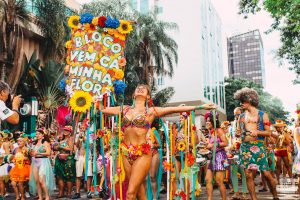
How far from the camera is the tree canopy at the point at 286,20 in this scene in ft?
37.1

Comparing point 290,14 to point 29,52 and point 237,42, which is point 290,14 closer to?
point 29,52

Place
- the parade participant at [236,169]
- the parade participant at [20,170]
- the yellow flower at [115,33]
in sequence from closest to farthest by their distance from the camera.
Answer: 1. the yellow flower at [115,33]
2. the parade participant at [236,169]
3. the parade participant at [20,170]

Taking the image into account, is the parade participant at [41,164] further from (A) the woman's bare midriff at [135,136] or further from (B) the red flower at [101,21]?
(A) the woman's bare midriff at [135,136]

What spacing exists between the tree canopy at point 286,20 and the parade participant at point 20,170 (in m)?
8.49

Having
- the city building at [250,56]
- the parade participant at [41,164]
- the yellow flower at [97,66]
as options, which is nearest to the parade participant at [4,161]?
the parade participant at [41,164]

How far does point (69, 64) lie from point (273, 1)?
7395 millimetres

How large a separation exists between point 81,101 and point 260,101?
49492mm

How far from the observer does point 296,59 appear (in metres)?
19.8

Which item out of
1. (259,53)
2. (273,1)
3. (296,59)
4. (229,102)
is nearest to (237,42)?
(259,53)

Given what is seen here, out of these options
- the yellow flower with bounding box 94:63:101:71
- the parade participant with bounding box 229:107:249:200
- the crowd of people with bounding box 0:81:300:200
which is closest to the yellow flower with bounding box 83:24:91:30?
the yellow flower with bounding box 94:63:101:71

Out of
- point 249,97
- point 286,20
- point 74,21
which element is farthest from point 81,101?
point 286,20

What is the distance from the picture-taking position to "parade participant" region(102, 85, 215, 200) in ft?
14.8

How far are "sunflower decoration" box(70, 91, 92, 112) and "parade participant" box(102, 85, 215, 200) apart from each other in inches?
64.7

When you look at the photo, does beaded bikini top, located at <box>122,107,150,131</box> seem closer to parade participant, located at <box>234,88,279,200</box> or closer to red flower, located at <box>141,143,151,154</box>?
red flower, located at <box>141,143,151,154</box>
